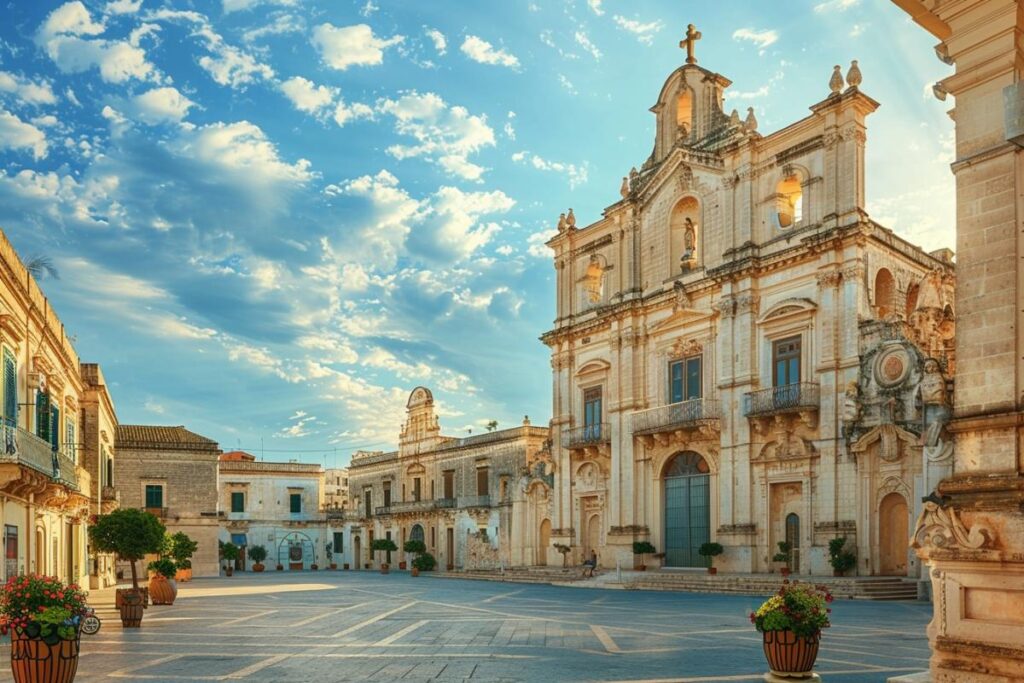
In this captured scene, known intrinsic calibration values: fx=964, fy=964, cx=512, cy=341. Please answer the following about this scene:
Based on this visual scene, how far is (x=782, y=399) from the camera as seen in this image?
29.6m

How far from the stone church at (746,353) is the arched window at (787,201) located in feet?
0.29

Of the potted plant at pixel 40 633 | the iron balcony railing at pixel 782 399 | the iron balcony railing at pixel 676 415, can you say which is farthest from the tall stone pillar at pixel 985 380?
the iron balcony railing at pixel 676 415

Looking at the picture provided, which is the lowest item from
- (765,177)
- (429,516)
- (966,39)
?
(429,516)

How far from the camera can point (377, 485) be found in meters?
61.4

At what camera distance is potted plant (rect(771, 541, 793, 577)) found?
2906 centimetres

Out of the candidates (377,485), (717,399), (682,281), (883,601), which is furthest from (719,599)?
(377,485)

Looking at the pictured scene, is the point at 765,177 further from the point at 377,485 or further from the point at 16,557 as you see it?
the point at 377,485

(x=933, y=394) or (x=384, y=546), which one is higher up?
(x=933, y=394)

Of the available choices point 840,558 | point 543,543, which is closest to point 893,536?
point 840,558

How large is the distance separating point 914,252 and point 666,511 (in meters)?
12.1

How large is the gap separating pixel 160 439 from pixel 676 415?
26780 millimetres

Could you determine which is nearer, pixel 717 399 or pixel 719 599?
pixel 719 599

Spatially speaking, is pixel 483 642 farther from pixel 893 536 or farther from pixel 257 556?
pixel 257 556

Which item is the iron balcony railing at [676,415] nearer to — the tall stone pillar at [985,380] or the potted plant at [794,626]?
the potted plant at [794,626]
